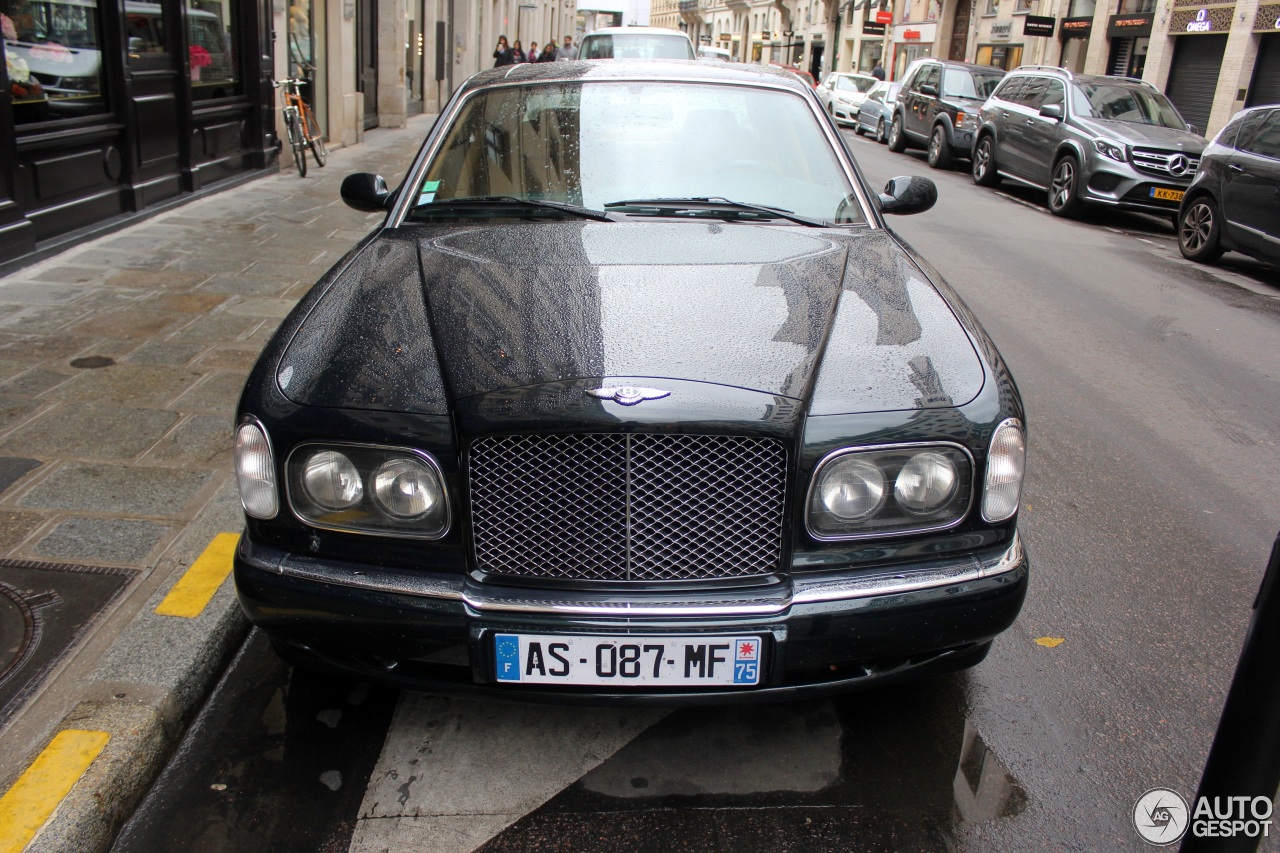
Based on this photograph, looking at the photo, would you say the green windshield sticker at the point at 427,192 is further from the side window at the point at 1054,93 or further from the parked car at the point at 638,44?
the parked car at the point at 638,44

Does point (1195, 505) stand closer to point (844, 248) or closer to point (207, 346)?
point (844, 248)

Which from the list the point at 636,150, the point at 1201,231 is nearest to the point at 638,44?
the point at 1201,231

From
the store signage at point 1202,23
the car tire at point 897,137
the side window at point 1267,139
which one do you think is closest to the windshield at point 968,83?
the car tire at point 897,137

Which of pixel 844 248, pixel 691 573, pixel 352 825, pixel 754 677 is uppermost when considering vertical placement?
pixel 844 248

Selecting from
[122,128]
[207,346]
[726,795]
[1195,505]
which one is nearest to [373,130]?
[122,128]

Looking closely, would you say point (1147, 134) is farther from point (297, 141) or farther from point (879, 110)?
point (879, 110)

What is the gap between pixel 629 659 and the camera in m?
2.23

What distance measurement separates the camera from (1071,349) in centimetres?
680

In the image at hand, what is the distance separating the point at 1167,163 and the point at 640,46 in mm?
10454

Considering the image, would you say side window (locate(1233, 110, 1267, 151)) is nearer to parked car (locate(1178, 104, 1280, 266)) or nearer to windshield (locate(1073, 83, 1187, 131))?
parked car (locate(1178, 104, 1280, 266))

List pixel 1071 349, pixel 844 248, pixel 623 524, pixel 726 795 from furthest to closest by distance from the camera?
pixel 1071 349 → pixel 844 248 → pixel 726 795 → pixel 623 524

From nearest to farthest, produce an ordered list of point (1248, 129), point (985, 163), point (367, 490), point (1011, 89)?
1. point (367, 490)
2. point (1248, 129)
3. point (1011, 89)
4. point (985, 163)

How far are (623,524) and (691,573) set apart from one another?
0.19m

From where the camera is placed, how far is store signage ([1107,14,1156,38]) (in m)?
25.8
